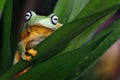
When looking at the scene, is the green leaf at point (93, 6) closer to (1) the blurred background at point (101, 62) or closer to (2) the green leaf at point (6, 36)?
(2) the green leaf at point (6, 36)

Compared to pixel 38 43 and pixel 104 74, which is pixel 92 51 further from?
pixel 104 74

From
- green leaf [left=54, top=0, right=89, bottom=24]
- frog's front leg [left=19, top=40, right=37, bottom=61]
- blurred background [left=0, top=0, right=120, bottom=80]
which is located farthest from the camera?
blurred background [left=0, top=0, right=120, bottom=80]

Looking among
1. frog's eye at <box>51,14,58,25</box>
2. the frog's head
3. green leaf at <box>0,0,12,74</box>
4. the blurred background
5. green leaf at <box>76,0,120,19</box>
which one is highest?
green leaf at <box>76,0,120,19</box>

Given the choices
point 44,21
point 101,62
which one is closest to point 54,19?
point 44,21

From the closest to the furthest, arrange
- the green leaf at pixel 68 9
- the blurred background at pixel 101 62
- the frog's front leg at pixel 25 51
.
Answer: the frog's front leg at pixel 25 51
the green leaf at pixel 68 9
the blurred background at pixel 101 62

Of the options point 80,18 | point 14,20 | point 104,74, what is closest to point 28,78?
point 80,18

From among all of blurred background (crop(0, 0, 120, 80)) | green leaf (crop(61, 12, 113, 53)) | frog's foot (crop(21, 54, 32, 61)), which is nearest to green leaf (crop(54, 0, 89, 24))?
green leaf (crop(61, 12, 113, 53))

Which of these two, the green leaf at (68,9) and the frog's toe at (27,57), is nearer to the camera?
the frog's toe at (27,57)

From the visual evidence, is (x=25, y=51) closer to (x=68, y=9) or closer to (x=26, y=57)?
(x=26, y=57)

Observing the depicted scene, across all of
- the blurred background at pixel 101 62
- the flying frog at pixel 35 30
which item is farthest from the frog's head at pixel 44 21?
the blurred background at pixel 101 62

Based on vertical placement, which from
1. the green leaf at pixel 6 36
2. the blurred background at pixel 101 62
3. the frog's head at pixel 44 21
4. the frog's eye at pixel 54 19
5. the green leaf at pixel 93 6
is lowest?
the blurred background at pixel 101 62

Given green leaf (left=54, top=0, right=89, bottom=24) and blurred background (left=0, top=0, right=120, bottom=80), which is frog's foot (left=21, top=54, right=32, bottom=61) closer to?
green leaf (left=54, top=0, right=89, bottom=24)
